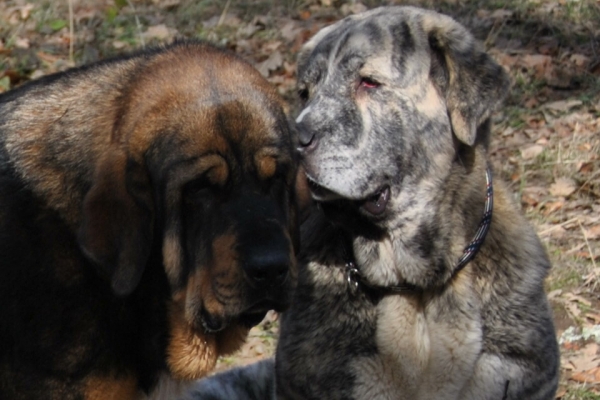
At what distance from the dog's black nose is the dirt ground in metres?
2.64

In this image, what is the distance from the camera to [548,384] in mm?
5199

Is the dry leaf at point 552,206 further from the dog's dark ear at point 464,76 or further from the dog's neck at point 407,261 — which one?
the dog's dark ear at point 464,76

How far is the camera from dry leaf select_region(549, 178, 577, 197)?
8102mm

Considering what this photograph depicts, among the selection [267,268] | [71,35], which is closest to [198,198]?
[267,268]

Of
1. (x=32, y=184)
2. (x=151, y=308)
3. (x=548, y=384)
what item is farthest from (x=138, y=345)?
(x=548, y=384)

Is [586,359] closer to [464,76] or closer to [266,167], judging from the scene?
[464,76]

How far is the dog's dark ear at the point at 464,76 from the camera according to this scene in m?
5.15

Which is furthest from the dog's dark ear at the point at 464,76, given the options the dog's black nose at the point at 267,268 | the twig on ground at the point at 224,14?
the twig on ground at the point at 224,14

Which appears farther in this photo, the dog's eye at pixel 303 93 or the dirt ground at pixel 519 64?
the dirt ground at pixel 519 64

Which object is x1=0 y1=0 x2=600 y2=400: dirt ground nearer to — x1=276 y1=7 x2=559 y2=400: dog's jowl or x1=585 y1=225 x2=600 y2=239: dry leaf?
x1=585 y1=225 x2=600 y2=239: dry leaf

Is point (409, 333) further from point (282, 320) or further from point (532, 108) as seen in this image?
point (532, 108)

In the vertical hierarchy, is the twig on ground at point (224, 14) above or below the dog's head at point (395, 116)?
below

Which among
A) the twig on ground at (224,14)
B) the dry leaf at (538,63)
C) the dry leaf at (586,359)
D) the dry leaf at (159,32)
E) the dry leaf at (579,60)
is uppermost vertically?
the dry leaf at (586,359)

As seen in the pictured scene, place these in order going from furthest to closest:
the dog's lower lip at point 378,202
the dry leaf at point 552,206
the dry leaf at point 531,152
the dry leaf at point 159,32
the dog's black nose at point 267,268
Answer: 1. the dry leaf at point 159,32
2. the dry leaf at point 531,152
3. the dry leaf at point 552,206
4. the dog's lower lip at point 378,202
5. the dog's black nose at point 267,268
